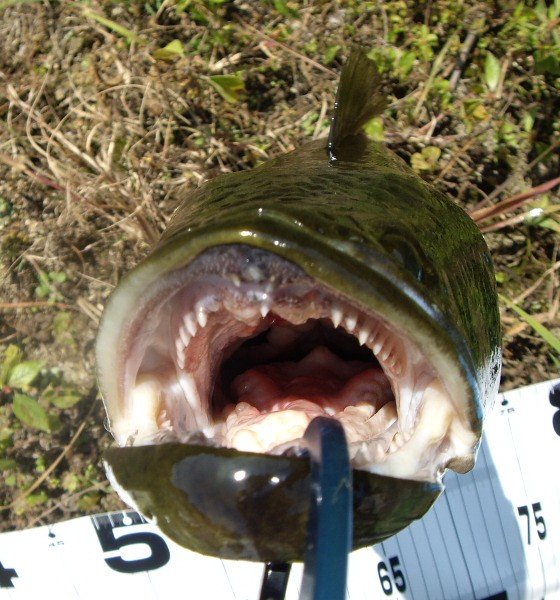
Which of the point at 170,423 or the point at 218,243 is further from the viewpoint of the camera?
the point at 170,423

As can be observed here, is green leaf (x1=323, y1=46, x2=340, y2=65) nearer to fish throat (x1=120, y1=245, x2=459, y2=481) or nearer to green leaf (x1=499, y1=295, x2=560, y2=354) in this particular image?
green leaf (x1=499, y1=295, x2=560, y2=354)

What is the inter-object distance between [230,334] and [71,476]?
6.24ft

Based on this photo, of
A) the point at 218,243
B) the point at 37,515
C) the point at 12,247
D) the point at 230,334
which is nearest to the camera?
the point at 218,243

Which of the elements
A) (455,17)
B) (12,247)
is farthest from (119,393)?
(455,17)

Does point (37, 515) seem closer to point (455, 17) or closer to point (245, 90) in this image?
point (245, 90)

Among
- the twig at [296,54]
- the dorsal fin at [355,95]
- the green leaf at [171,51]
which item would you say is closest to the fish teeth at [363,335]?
the dorsal fin at [355,95]

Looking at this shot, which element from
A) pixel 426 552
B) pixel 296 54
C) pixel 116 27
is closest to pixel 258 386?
pixel 426 552

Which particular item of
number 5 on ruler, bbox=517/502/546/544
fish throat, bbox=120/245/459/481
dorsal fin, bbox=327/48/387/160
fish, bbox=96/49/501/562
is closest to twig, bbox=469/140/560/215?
dorsal fin, bbox=327/48/387/160

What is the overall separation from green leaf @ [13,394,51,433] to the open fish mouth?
170cm

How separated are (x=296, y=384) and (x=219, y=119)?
7.64 feet

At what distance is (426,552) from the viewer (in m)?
3.13

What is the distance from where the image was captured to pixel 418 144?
13.2 feet

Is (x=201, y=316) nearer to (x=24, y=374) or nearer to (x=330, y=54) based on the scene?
(x=24, y=374)

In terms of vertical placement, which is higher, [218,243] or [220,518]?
[218,243]
